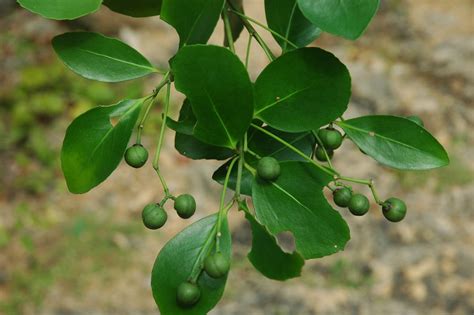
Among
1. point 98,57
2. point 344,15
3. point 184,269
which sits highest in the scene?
point 344,15

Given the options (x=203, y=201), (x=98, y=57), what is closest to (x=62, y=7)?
(x=98, y=57)

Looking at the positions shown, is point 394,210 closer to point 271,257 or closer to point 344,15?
point 271,257

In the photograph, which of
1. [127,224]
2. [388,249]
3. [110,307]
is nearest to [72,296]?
[110,307]

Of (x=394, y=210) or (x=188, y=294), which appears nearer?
(x=188, y=294)

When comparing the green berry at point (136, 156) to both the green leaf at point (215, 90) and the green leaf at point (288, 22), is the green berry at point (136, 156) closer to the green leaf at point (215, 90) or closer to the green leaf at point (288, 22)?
the green leaf at point (215, 90)

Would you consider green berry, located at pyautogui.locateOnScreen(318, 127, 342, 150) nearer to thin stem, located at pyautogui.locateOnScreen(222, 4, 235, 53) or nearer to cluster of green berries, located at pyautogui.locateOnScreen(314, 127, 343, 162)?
cluster of green berries, located at pyautogui.locateOnScreen(314, 127, 343, 162)

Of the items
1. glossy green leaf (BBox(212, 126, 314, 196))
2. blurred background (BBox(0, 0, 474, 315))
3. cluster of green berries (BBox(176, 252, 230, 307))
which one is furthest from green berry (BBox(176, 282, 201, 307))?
blurred background (BBox(0, 0, 474, 315))

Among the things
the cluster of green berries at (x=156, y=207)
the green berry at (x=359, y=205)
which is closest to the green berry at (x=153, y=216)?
the cluster of green berries at (x=156, y=207)
